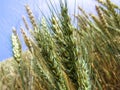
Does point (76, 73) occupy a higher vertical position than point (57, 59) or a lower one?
lower

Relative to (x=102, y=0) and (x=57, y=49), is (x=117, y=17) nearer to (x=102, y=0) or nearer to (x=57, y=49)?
(x=102, y=0)

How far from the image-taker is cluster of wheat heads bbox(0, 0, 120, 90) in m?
1.77

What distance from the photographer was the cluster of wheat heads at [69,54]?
5.82 ft

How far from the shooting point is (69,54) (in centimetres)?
177

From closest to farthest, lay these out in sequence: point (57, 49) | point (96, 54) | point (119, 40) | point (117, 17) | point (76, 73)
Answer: point (76, 73), point (57, 49), point (117, 17), point (119, 40), point (96, 54)

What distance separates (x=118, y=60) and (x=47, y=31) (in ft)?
3.44

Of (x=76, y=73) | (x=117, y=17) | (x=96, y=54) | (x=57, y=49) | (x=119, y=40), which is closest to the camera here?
(x=76, y=73)

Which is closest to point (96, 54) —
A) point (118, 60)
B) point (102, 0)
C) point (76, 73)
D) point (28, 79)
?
point (118, 60)

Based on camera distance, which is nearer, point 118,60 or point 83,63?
point 83,63

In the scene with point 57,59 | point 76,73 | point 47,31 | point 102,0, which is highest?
point 102,0

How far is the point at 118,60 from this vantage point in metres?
2.88

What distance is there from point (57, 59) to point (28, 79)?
0.87 meters

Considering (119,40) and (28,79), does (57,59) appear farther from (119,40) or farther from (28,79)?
(119,40)

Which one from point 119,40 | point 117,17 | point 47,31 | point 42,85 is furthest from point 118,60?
point 47,31
